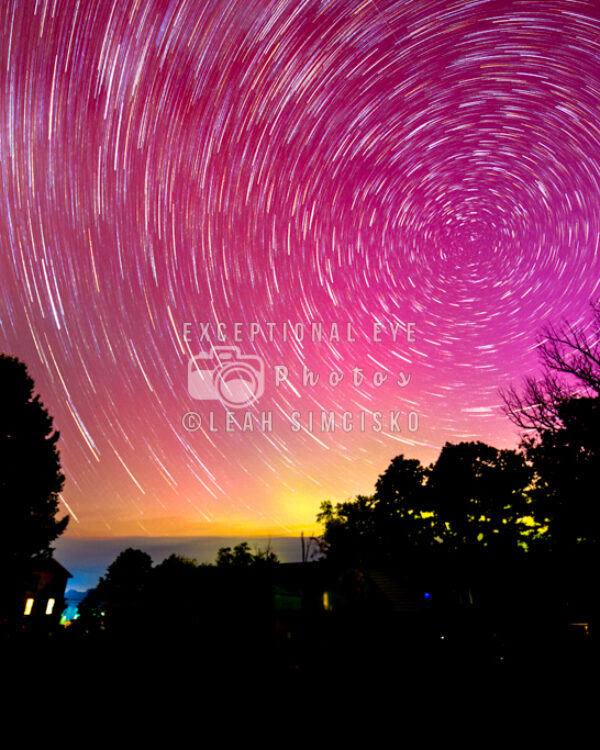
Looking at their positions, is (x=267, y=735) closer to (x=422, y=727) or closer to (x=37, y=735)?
(x=422, y=727)

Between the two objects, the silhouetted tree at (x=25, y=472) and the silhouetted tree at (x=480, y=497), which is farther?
the silhouetted tree at (x=480, y=497)

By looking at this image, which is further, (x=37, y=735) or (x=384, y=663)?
(x=384, y=663)

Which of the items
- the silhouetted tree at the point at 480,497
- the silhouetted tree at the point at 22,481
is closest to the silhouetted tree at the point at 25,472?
the silhouetted tree at the point at 22,481

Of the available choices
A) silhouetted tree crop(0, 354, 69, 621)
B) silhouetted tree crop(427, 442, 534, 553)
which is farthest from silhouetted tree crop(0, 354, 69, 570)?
silhouetted tree crop(427, 442, 534, 553)

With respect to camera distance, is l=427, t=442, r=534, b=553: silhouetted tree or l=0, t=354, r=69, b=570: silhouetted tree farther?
l=427, t=442, r=534, b=553: silhouetted tree

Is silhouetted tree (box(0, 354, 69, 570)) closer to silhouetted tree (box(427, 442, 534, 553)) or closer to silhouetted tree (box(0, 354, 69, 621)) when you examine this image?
silhouetted tree (box(0, 354, 69, 621))

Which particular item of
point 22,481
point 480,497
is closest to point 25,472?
point 22,481

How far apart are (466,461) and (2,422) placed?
116 feet

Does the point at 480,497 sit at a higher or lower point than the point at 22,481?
higher

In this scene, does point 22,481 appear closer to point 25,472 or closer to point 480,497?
point 25,472

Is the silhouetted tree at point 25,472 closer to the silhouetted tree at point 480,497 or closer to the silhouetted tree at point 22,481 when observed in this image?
the silhouetted tree at point 22,481

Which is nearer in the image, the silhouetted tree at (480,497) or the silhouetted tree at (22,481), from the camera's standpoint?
the silhouetted tree at (22,481)

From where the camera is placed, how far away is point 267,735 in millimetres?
6062

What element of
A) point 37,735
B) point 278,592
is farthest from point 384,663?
point 278,592
